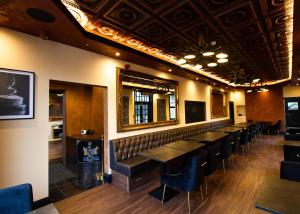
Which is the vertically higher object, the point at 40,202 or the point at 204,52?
the point at 204,52

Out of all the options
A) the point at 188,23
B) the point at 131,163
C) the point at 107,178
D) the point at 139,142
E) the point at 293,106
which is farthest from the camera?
the point at 293,106

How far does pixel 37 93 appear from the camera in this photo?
296 centimetres

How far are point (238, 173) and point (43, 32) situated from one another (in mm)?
5162

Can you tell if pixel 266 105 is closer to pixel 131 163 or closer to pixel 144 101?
pixel 144 101

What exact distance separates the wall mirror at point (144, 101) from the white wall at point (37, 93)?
968 mm

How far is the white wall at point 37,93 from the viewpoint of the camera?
8.68 ft

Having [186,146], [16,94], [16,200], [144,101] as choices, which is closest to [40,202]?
[16,200]

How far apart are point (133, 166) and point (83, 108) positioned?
3.53 meters

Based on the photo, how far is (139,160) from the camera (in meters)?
3.76

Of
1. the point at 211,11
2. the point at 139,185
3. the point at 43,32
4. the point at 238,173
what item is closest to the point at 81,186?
the point at 139,185

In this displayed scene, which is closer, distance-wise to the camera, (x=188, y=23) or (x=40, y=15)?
(x=40, y=15)

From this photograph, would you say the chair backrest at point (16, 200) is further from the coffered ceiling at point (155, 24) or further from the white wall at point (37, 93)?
the coffered ceiling at point (155, 24)

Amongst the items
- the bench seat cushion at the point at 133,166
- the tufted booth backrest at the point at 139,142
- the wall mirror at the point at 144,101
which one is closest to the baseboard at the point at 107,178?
the tufted booth backrest at the point at 139,142

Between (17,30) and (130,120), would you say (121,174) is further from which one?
(17,30)
